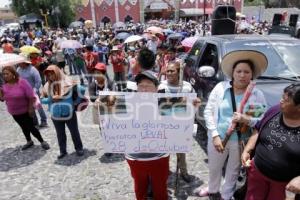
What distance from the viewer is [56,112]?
5.09 metres

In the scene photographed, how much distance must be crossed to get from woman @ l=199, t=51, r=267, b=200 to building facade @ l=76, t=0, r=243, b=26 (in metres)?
55.9

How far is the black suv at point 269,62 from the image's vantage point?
13.9ft

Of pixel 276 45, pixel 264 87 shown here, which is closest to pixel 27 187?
pixel 264 87

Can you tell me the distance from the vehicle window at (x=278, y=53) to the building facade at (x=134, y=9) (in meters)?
54.0

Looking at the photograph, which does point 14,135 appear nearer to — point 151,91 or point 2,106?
point 2,106

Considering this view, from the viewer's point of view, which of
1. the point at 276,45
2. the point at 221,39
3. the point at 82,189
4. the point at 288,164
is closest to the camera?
the point at 288,164

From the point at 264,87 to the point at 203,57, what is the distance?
1890 mm

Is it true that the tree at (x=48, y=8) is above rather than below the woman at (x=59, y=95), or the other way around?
above

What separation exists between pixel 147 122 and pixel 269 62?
236 cm

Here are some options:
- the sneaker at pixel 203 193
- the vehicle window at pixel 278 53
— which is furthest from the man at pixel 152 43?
the sneaker at pixel 203 193

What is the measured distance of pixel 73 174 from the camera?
16.0 ft

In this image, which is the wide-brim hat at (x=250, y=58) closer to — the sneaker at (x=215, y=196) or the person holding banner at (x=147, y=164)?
the person holding banner at (x=147, y=164)

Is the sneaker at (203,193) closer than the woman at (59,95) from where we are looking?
Yes

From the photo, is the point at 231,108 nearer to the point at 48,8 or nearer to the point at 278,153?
the point at 278,153
